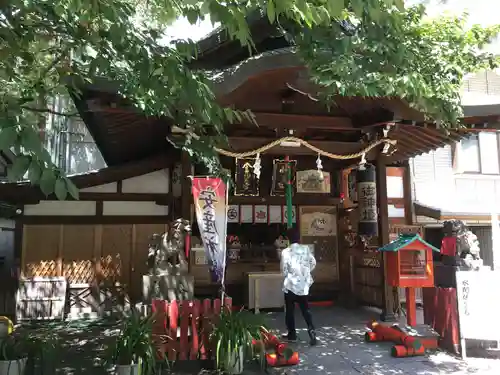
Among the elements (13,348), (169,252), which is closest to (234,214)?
(169,252)

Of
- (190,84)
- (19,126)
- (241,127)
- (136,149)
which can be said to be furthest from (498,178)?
(19,126)

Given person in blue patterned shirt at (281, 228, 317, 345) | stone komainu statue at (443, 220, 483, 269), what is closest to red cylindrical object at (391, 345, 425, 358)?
person in blue patterned shirt at (281, 228, 317, 345)

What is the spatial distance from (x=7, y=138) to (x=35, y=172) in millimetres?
216

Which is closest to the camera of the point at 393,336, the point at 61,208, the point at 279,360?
the point at 279,360

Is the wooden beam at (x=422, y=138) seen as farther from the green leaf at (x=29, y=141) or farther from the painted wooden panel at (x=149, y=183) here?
the green leaf at (x=29, y=141)

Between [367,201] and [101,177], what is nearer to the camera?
[367,201]

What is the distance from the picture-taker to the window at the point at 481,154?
15352 millimetres

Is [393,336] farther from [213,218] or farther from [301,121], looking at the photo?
[301,121]

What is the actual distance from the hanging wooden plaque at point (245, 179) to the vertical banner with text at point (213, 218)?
2.43m

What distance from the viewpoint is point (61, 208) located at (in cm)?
986

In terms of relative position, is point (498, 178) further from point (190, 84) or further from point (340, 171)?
point (190, 84)

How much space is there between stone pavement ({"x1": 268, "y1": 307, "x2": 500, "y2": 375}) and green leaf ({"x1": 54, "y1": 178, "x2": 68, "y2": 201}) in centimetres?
446

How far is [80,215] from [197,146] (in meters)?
6.35

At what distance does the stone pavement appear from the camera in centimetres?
577
